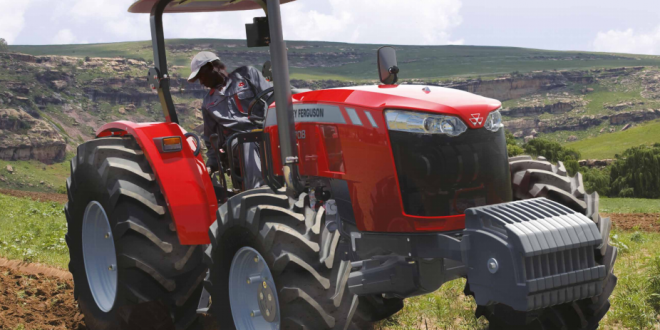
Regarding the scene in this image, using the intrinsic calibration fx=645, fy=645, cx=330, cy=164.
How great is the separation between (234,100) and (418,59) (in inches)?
7257

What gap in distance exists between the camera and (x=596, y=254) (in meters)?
3.88

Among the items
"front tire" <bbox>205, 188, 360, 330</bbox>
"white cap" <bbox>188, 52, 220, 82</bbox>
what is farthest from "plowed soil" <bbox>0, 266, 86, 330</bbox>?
"front tire" <bbox>205, 188, 360, 330</bbox>

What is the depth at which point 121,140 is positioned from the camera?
210 inches

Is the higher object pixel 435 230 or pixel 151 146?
pixel 151 146

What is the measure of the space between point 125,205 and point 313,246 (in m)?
1.86

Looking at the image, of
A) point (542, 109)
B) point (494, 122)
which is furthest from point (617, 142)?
point (494, 122)

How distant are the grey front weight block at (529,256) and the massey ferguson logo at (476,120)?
526mm

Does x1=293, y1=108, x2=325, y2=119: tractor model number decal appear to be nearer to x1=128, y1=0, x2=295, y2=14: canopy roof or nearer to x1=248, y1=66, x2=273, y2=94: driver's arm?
x1=248, y1=66, x2=273, y2=94: driver's arm

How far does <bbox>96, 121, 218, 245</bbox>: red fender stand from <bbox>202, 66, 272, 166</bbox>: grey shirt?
34 centimetres

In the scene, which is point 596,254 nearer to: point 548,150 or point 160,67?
point 160,67

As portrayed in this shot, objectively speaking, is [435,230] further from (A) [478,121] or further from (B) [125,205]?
(B) [125,205]

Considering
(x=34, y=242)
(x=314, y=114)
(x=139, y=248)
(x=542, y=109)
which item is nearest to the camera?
(x=314, y=114)

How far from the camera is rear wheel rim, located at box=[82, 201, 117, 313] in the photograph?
5535mm

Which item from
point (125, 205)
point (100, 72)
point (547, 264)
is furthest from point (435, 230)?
point (100, 72)
